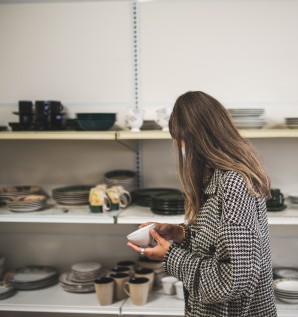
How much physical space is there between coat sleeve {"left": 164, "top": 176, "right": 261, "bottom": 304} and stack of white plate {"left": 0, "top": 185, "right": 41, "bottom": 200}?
1451mm

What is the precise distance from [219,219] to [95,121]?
1.13 m

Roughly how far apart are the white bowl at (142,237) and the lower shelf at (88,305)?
2.45ft

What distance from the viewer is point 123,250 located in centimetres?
274

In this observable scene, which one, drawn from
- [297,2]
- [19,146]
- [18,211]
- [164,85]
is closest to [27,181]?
[19,146]

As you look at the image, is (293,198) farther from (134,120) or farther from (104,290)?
(104,290)

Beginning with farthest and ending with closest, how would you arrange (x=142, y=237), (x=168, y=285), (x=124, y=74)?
(x=124, y=74) < (x=168, y=285) < (x=142, y=237)

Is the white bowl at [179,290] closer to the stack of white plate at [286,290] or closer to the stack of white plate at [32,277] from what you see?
the stack of white plate at [286,290]

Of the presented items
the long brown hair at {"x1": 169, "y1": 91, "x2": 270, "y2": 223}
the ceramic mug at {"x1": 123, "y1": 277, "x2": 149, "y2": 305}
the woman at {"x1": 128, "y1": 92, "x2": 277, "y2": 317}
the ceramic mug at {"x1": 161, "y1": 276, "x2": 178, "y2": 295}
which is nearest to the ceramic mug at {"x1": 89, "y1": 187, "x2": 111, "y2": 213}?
the ceramic mug at {"x1": 123, "y1": 277, "x2": 149, "y2": 305}

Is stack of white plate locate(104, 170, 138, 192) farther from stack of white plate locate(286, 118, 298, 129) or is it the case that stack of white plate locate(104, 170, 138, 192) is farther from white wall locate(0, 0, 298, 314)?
stack of white plate locate(286, 118, 298, 129)

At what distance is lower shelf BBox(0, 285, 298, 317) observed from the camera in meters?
2.23

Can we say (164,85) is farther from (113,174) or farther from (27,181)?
(27,181)

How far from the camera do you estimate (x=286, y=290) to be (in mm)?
2260

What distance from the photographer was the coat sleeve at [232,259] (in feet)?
4.18

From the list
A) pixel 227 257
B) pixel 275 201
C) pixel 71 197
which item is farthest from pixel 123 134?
pixel 227 257
